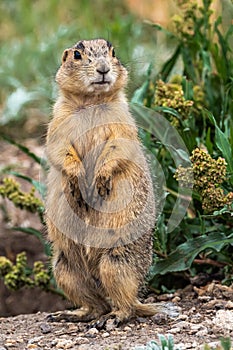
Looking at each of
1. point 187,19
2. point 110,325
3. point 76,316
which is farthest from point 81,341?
point 187,19

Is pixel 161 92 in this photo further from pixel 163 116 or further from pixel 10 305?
pixel 10 305

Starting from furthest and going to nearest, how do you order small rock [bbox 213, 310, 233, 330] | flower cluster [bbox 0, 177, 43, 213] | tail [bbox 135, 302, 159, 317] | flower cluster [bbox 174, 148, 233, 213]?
flower cluster [bbox 0, 177, 43, 213] → tail [bbox 135, 302, 159, 317] → flower cluster [bbox 174, 148, 233, 213] → small rock [bbox 213, 310, 233, 330]

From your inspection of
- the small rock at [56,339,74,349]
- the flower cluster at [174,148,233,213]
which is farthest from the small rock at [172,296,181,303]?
the small rock at [56,339,74,349]

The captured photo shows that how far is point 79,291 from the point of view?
4605 mm

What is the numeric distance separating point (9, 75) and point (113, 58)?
424 centimetres

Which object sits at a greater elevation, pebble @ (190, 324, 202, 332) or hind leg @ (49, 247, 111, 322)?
hind leg @ (49, 247, 111, 322)

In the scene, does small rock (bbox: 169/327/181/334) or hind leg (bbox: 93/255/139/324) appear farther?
hind leg (bbox: 93/255/139/324)

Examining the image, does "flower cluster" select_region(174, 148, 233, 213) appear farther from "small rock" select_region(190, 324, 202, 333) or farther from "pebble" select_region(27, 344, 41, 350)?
"pebble" select_region(27, 344, 41, 350)

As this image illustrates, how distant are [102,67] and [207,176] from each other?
0.85 meters

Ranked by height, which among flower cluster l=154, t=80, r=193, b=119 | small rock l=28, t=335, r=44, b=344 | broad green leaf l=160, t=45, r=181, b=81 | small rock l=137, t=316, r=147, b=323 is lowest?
small rock l=28, t=335, r=44, b=344

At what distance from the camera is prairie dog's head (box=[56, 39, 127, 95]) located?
14.5 feet

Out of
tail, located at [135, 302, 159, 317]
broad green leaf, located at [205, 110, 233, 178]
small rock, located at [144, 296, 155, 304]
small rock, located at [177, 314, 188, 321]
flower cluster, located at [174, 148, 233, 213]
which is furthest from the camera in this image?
small rock, located at [144, 296, 155, 304]

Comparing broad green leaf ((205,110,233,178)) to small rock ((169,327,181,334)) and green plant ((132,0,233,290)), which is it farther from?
small rock ((169,327,181,334))

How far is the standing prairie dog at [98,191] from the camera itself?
14.5ft
